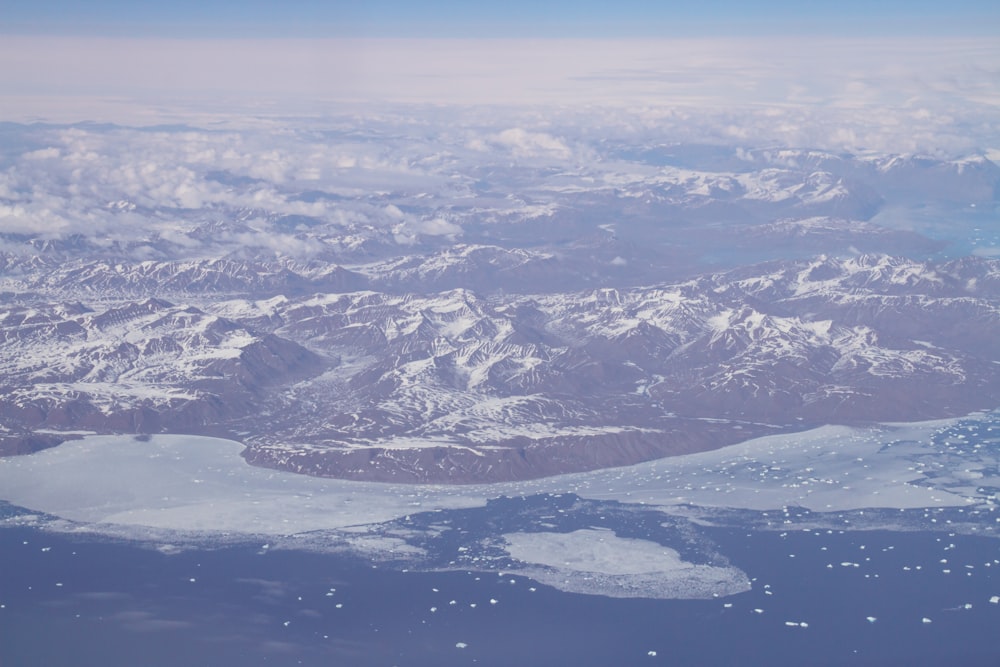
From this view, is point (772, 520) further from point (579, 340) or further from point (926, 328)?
point (926, 328)

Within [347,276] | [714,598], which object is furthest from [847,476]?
[347,276]

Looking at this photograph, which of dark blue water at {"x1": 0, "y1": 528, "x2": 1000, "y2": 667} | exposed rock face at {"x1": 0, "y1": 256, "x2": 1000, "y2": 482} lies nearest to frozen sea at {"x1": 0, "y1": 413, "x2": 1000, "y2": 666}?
dark blue water at {"x1": 0, "y1": 528, "x2": 1000, "y2": 667}

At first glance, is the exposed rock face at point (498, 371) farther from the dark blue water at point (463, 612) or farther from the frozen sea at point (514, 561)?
the dark blue water at point (463, 612)

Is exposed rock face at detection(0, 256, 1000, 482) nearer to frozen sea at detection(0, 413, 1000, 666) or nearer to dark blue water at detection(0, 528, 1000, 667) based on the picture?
frozen sea at detection(0, 413, 1000, 666)

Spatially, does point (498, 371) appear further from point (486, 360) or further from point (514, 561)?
point (514, 561)

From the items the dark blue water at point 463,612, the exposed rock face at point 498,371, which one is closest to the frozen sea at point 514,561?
the dark blue water at point 463,612

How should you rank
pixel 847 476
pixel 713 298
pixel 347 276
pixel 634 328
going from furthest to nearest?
pixel 347 276 < pixel 713 298 < pixel 634 328 < pixel 847 476
